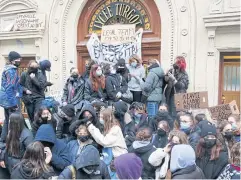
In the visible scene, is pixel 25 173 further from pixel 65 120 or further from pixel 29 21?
pixel 29 21

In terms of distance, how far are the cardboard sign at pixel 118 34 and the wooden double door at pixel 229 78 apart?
247 cm

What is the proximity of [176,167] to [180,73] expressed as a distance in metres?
3.72

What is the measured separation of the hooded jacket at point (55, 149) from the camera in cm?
384

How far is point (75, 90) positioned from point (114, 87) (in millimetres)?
845

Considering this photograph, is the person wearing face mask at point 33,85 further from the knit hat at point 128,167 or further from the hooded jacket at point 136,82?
the knit hat at point 128,167

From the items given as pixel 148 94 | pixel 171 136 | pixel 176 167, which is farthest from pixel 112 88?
pixel 176 167

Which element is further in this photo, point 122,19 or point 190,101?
point 122,19

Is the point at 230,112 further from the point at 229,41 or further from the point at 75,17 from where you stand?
the point at 75,17

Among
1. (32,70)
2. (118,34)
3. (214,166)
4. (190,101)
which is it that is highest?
(118,34)

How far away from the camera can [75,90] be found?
21.9 ft

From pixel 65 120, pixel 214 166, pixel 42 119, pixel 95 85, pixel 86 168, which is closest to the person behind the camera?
pixel 86 168

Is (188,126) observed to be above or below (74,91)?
below

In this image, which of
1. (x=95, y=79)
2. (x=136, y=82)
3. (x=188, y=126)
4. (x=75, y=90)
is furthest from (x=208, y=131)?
(x=75, y=90)

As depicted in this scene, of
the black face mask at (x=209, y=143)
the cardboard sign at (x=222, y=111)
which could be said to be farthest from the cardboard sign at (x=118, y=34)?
the black face mask at (x=209, y=143)
